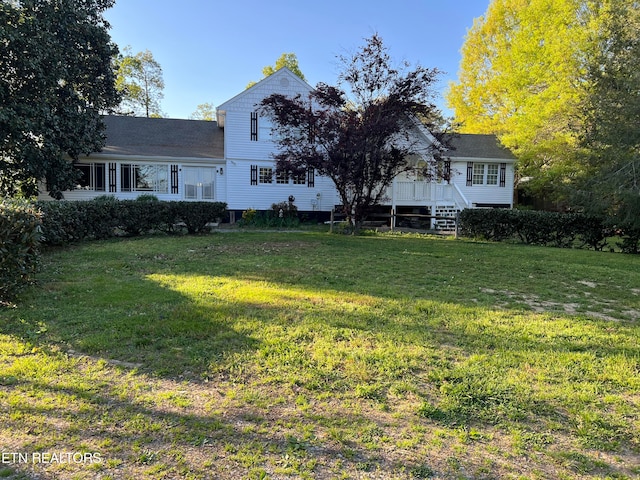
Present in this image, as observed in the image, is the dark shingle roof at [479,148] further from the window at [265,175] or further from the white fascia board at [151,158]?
the white fascia board at [151,158]

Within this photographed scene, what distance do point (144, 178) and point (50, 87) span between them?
541cm

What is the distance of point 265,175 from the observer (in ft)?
66.2

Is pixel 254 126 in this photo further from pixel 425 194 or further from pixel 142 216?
pixel 425 194

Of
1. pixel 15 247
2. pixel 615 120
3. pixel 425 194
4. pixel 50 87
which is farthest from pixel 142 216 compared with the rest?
pixel 615 120

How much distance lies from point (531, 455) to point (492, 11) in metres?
27.8

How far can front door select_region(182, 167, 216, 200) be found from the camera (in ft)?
64.7

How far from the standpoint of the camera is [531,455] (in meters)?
2.33

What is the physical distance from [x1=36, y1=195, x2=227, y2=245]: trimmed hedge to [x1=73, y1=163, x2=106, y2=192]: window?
674 centimetres

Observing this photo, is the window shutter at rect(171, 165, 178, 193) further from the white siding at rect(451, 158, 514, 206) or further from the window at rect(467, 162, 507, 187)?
the window at rect(467, 162, 507, 187)

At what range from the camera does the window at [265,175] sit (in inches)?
791

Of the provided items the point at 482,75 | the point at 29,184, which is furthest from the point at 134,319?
the point at 482,75

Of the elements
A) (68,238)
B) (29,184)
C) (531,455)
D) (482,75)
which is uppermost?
(482,75)

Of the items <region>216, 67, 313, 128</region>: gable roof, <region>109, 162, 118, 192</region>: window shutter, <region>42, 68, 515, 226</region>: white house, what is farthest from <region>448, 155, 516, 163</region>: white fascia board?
<region>109, 162, 118, 192</region>: window shutter

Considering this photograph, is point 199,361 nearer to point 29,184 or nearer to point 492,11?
point 29,184
